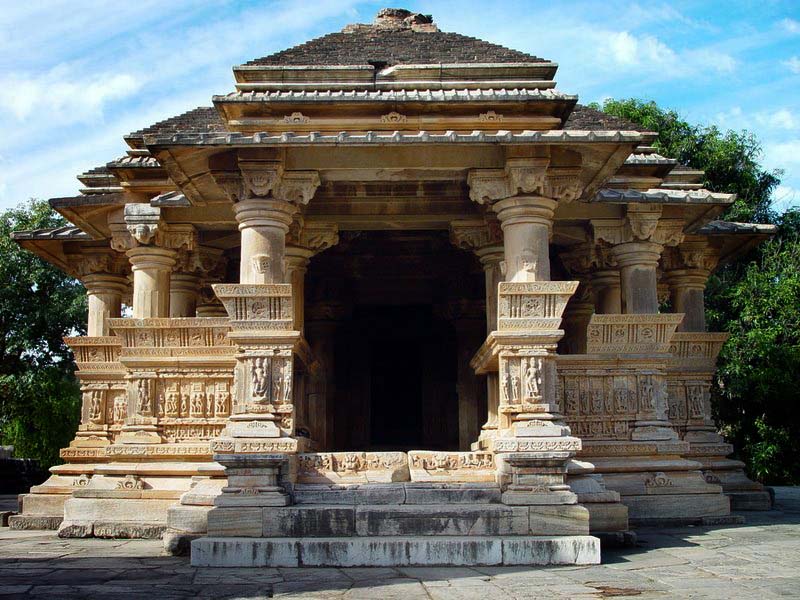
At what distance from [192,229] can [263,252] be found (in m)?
3.45

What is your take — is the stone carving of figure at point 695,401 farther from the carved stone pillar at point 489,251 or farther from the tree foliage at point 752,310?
the tree foliage at point 752,310

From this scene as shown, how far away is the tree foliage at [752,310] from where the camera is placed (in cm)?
2133

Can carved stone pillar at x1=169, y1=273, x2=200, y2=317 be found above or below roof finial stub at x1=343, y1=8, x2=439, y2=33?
below

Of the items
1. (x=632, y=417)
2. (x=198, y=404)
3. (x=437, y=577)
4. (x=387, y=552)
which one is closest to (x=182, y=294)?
(x=198, y=404)

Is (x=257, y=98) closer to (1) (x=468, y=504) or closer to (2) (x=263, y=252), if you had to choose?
(2) (x=263, y=252)

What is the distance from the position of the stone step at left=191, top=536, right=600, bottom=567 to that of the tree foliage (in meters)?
13.9

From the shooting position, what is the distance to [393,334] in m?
18.5

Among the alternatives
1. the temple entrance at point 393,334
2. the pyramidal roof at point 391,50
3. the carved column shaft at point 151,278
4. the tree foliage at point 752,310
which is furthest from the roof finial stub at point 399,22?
the tree foliage at point 752,310

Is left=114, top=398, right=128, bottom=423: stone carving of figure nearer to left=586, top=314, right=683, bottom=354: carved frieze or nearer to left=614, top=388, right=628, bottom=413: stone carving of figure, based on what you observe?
left=586, top=314, right=683, bottom=354: carved frieze

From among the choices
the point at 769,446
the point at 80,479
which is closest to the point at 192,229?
the point at 80,479

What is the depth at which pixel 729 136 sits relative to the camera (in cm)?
2692

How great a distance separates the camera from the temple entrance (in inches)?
653

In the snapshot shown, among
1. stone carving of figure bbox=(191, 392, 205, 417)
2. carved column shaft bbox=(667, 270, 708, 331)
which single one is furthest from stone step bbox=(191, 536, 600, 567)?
carved column shaft bbox=(667, 270, 708, 331)

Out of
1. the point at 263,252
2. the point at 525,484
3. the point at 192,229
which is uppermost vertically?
the point at 192,229
